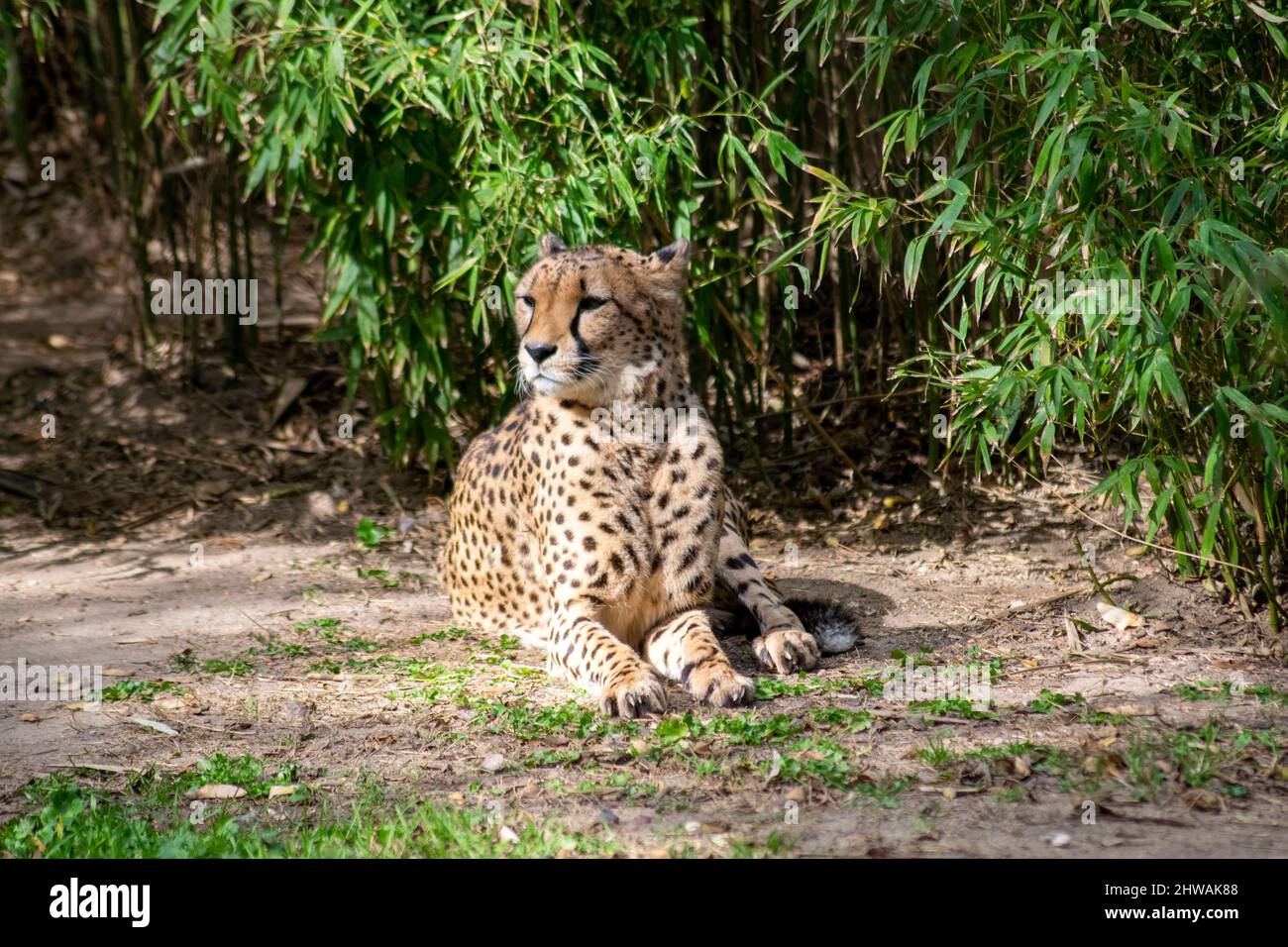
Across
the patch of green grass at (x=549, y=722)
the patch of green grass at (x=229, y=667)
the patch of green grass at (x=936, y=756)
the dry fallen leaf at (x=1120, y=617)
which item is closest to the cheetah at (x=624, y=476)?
the patch of green grass at (x=549, y=722)

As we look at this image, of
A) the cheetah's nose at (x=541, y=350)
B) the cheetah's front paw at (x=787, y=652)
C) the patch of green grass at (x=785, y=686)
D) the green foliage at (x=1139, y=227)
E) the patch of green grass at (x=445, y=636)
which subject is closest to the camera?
the green foliage at (x=1139, y=227)

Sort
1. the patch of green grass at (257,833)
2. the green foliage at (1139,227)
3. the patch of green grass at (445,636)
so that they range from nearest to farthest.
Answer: the patch of green grass at (257,833)
the green foliage at (1139,227)
the patch of green grass at (445,636)

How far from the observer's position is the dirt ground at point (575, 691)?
12.0 ft

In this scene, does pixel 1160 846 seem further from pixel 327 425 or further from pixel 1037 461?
pixel 327 425

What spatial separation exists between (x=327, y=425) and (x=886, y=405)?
3034mm

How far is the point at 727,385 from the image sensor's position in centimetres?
705

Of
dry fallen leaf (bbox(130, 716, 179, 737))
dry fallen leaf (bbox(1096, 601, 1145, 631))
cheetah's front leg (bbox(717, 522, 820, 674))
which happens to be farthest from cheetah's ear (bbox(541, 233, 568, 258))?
dry fallen leaf (bbox(1096, 601, 1145, 631))

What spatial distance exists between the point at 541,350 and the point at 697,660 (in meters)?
1.11

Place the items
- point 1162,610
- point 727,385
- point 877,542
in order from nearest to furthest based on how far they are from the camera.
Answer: point 1162,610
point 877,542
point 727,385

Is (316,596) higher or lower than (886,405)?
lower

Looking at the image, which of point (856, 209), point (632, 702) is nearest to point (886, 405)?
point (856, 209)

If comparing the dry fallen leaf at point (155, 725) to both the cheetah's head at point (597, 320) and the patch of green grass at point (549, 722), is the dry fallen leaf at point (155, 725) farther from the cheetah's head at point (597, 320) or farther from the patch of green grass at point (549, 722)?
the cheetah's head at point (597, 320)

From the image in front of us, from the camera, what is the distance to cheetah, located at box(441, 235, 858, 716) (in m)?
4.84

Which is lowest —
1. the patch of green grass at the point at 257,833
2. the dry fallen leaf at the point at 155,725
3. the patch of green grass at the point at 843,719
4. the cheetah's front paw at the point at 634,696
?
the patch of green grass at the point at 257,833
